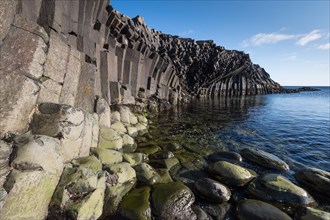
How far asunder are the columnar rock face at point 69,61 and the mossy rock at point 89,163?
4.43 ft

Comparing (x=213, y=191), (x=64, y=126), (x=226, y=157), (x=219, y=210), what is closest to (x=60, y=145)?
(x=64, y=126)

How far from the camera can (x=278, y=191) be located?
15.8ft

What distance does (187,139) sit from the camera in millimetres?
9820

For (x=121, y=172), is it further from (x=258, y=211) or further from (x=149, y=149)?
(x=258, y=211)

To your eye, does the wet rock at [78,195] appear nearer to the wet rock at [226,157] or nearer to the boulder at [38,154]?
the boulder at [38,154]

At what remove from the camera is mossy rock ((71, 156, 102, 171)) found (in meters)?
4.69

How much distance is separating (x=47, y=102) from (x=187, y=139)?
21.5ft

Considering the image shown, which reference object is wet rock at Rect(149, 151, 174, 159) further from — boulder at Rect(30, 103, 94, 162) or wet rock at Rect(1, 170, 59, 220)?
wet rock at Rect(1, 170, 59, 220)

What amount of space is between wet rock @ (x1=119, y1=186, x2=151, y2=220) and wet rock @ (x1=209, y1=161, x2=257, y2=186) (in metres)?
2.20

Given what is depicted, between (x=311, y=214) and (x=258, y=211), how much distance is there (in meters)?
1.00

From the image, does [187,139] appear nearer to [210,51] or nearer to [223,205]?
[223,205]

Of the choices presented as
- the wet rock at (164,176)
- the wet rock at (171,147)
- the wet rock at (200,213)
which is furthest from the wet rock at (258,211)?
the wet rock at (171,147)

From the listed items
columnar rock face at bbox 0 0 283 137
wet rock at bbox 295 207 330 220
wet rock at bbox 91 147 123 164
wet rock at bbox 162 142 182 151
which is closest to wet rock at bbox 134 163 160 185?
wet rock at bbox 91 147 123 164

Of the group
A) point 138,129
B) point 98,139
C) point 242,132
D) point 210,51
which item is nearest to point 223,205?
point 98,139
